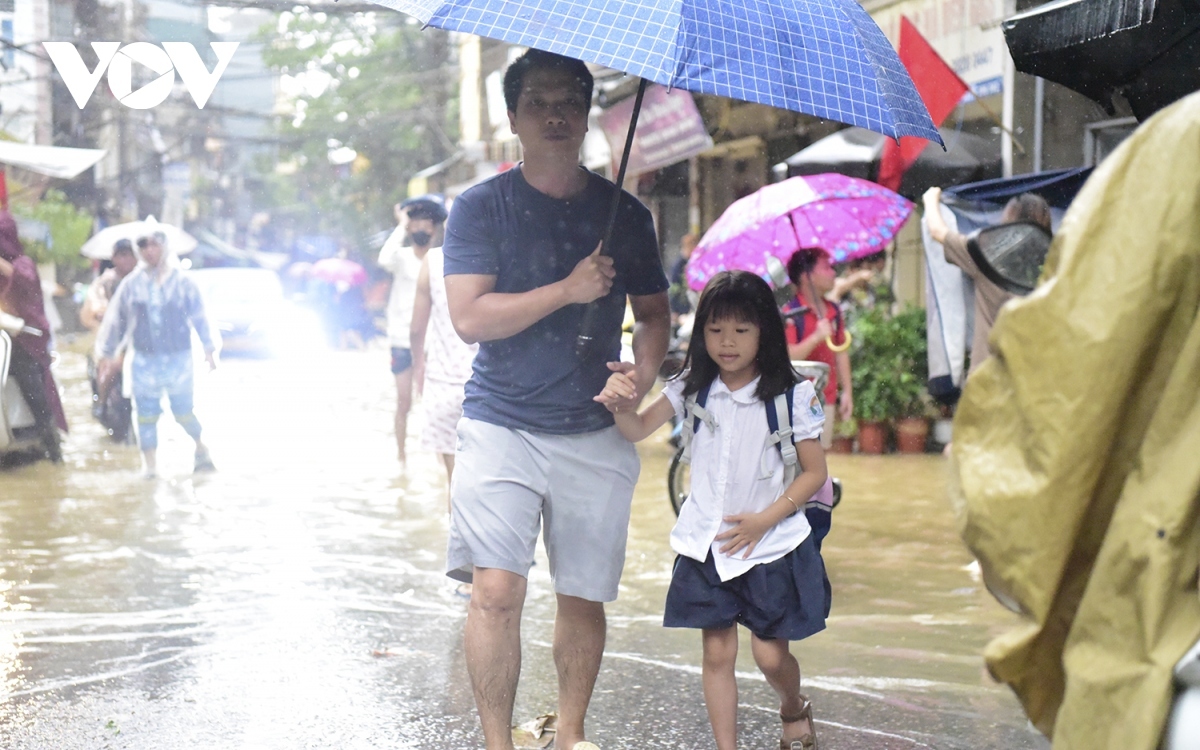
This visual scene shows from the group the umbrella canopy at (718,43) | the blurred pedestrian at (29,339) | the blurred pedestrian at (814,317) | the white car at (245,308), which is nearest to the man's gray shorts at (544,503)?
the umbrella canopy at (718,43)

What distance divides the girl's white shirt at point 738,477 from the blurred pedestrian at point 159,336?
25.0ft

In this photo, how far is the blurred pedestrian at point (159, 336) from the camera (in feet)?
35.8

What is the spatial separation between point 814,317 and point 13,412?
729cm

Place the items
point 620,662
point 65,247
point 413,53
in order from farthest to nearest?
1. point 413,53
2. point 65,247
3. point 620,662

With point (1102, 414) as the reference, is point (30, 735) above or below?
below

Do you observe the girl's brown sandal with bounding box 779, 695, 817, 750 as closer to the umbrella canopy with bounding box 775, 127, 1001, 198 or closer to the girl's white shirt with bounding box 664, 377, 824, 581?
the girl's white shirt with bounding box 664, 377, 824, 581

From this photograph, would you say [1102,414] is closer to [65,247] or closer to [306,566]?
[306,566]

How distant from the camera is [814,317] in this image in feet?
23.5

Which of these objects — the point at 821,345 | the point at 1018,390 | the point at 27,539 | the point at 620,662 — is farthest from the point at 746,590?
the point at 27,539

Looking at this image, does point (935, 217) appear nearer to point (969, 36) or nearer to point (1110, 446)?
point (1110, 446)

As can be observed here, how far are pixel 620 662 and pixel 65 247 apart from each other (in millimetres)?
26537

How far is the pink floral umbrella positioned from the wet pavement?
65.0 inches

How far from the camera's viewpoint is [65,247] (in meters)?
29.4

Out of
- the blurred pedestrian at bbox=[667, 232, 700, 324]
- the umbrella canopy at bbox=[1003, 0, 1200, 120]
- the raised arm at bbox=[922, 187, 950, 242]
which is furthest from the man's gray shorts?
the blurred pedestrian at bbox=[667, 232, 700, 324]
